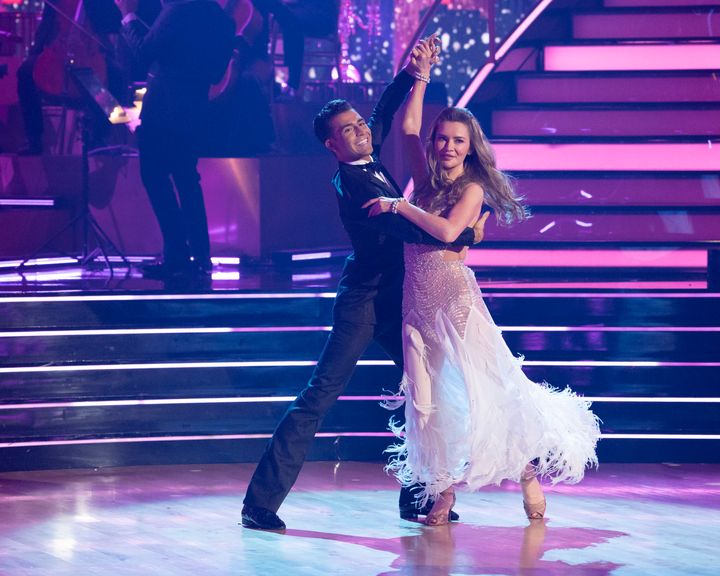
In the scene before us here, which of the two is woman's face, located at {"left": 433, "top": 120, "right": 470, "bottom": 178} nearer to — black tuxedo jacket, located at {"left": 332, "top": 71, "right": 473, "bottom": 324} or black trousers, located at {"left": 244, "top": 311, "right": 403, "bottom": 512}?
black tuxedo jacket, located at {"left": 332, "top": 71, "right": 473, "bottom": 324}

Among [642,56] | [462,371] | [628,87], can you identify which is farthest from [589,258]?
[462,371]

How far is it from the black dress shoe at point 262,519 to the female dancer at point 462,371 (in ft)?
1.77

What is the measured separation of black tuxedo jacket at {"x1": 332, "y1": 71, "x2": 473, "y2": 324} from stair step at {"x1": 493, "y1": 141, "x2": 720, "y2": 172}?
327cm

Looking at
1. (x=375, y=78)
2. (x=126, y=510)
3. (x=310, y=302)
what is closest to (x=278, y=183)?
(x=310, y=302)

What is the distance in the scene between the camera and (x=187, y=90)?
7219 mm

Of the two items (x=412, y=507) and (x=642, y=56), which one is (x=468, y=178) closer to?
(x=412, y=507)

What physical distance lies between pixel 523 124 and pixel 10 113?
148 inches

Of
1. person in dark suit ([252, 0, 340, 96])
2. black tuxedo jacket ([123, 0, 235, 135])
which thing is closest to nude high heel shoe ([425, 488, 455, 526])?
black tuxedo jacket ([123, 0, 235, 135])

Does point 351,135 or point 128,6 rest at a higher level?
point 128,6

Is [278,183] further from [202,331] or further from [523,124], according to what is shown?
[202,331]

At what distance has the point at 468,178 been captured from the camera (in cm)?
455

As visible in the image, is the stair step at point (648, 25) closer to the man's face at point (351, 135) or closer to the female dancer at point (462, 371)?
the female dancer at point (462, 371)

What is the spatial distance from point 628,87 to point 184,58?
2.97m

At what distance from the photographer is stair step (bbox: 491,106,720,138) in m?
7.88
